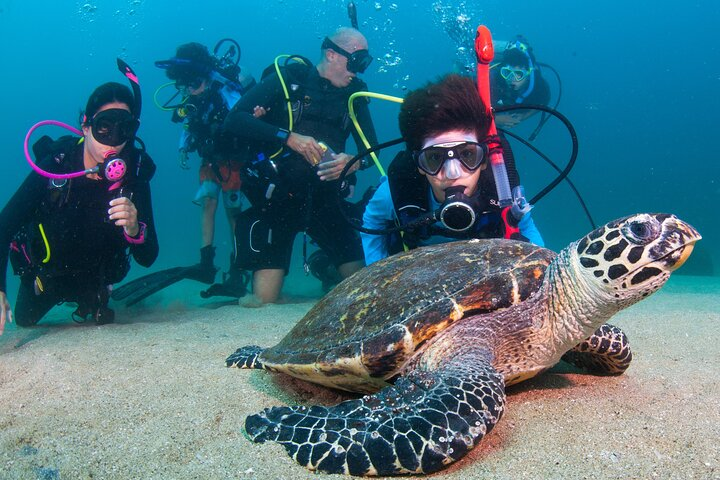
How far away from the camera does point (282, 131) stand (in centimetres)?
563

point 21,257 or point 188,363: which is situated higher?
point 21,257

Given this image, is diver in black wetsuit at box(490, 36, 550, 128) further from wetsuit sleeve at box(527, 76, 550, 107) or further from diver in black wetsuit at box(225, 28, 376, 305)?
diver in black wetsuit at box(225, 28, 376, 305)

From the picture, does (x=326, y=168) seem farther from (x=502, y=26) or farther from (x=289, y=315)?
(x=502, y=26)

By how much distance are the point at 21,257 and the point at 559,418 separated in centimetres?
556

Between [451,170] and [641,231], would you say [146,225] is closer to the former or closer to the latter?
[451,170]

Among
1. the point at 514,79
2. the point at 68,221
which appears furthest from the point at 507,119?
the point at 68,221

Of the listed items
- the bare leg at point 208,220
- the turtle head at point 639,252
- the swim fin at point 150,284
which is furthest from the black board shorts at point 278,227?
the turtle head at point 639,252

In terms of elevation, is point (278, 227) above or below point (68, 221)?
below

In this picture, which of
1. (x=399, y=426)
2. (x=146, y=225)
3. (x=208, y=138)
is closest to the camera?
(x=399, y=426)

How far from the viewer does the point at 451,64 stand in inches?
2645

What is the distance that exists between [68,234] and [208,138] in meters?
3.89

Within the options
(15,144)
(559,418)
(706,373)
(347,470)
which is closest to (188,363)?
(347,470)

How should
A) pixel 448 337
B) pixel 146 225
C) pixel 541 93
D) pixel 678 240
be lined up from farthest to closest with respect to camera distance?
1. pixel 541 93
2. pixel 146 225
3. pixel 448 337
4. pixel 678 240

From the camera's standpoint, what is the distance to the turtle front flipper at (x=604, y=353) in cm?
230
